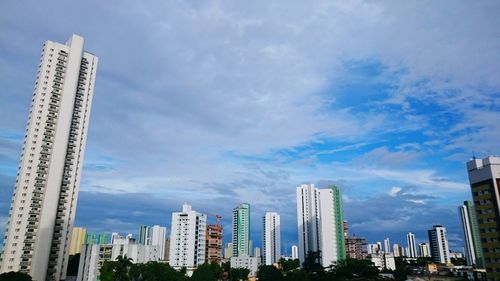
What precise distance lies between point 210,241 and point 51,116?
67834 millimetres

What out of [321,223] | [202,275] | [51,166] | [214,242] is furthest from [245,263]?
[51,166]

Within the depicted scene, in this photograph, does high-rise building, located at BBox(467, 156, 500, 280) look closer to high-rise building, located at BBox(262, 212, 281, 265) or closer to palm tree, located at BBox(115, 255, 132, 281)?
palm tree, located at BBox(115, 255, 132, 281)

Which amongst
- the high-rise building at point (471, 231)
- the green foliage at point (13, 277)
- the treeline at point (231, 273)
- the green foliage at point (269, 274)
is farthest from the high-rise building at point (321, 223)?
the green foliage at point (13, 277)

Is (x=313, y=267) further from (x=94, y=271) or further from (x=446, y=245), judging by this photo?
(x=446, y=245)

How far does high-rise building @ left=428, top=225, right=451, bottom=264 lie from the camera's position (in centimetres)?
18025

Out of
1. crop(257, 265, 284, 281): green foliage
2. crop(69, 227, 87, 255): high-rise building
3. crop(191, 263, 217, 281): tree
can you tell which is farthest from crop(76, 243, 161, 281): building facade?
crop(69, 227, 87, 255): high-rise building

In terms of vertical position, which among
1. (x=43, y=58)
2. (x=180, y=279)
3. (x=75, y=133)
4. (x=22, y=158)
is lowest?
(x=180, y=279)

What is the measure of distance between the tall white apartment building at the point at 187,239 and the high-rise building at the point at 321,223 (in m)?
37.5

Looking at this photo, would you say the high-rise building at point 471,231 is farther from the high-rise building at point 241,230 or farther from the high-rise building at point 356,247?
the high-rise building at point 241,230

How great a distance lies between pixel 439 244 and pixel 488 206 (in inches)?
5736

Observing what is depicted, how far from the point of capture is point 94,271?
3140 inches

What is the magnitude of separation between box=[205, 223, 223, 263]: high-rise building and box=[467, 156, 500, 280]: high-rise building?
286ft

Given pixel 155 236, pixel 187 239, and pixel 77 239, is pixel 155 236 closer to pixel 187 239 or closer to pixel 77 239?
pixel 77 239

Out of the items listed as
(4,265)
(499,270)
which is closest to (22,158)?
(4,265)
